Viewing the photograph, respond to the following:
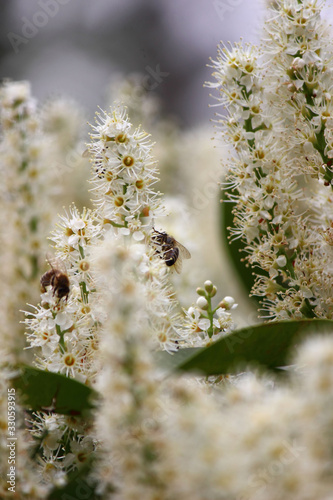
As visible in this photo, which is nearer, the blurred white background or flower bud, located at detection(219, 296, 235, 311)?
flower bud, located at detection(219, 296, 235, 311)

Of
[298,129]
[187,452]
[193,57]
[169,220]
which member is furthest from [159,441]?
[193,57]

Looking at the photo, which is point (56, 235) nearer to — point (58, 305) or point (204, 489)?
point (58, 305)

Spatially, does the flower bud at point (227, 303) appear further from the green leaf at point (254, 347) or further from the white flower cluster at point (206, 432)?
the white flower cluster at point (206, 432)

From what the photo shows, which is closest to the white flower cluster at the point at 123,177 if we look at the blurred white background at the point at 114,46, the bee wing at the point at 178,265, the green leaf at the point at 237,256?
the bee wing at the point at 178,265

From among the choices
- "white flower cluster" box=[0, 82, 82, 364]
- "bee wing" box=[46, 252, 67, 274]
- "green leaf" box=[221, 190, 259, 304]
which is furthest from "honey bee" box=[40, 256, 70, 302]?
"green leaf" box=[221, 190, 259, 304]

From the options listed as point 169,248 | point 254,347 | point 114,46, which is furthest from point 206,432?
point 114,46

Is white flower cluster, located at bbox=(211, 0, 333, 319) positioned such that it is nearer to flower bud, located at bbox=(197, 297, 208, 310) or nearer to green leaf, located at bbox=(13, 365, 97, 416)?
flower bud, located at bbox=(197, 297, 208, 310)

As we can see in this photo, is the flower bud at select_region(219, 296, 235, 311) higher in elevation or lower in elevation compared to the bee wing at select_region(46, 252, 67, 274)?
lower
